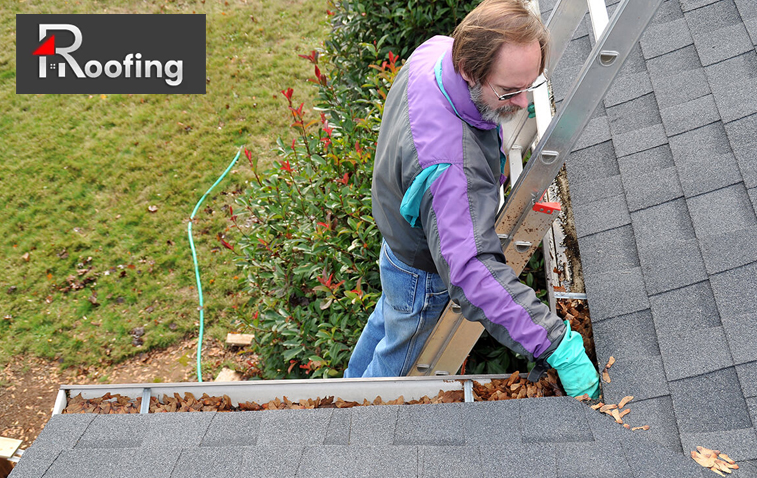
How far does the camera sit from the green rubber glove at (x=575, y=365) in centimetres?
192

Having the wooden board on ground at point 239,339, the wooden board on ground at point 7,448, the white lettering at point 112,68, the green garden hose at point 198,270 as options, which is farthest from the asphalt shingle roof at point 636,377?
the white lettering at point 112,68

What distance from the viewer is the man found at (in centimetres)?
192

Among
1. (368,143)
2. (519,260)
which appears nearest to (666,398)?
(519,260)

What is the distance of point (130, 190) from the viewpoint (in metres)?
6.22

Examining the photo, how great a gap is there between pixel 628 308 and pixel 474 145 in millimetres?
862

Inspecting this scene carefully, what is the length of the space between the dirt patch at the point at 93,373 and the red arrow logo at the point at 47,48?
16.3ft

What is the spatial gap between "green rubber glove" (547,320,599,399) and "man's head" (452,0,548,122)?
0.90 meters

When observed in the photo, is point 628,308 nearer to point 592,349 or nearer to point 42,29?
point 592,349

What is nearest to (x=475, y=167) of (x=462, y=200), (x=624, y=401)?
(x=462, y=200)

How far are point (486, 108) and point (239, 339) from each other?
11.8 feet

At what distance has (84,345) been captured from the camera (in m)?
5.05

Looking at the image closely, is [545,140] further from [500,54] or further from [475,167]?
[500,54]

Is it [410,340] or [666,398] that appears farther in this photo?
[410,340]

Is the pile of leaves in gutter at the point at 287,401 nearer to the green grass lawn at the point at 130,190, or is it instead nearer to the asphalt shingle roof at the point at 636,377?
the asphalt shingle roof at the point at 636,377
